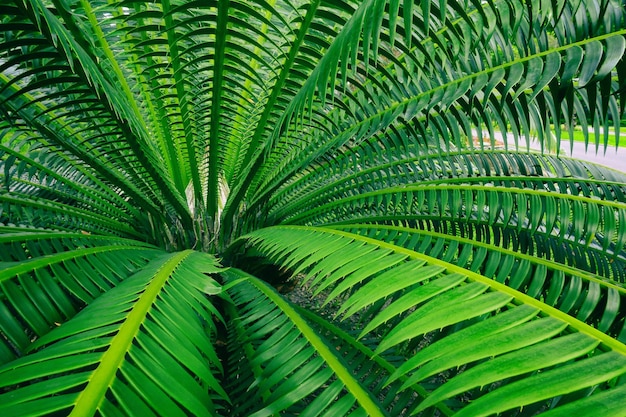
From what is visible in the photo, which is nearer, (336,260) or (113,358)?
(113,358)

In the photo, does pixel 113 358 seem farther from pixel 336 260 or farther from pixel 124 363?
pixel 336 260

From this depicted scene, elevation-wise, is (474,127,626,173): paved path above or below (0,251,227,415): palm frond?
above

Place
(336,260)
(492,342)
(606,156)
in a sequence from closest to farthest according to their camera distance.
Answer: (492,342) < (336,260) < (606,156)

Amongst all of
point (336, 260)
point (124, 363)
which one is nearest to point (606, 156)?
point (336, 260)

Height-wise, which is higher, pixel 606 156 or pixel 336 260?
pixel 606 156

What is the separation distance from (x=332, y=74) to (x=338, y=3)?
191 millimetres

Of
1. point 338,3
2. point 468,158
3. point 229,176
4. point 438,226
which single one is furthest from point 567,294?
point 229,176

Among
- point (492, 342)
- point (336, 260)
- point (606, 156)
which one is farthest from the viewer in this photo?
point (606, 156)

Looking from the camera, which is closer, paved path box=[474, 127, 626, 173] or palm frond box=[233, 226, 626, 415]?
palm frond box=[233, 226, 626, 415]

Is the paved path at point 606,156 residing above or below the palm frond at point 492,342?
above

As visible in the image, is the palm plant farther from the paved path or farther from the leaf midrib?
the paved path

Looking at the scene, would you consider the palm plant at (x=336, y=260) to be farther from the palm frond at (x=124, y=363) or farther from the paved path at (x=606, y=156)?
the paved path at (x=606, y=156)

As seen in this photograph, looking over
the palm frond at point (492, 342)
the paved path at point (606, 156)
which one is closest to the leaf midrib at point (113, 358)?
the palm frond at point (492, 342)

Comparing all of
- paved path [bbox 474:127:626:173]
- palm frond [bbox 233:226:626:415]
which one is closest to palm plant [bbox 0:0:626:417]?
palm frond [bbox 233:226:626:415]
